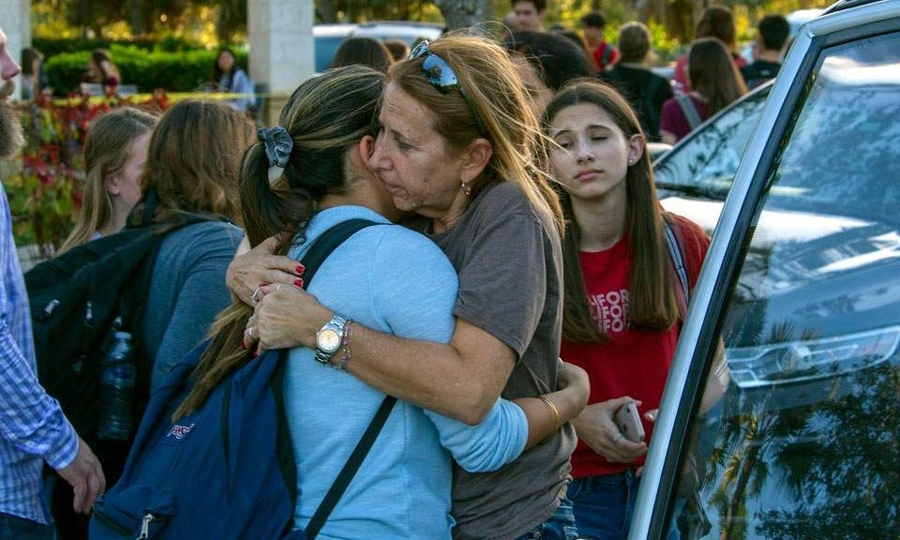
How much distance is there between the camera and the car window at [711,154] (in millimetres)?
6062

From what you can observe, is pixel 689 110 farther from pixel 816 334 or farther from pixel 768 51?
pixel 816 334

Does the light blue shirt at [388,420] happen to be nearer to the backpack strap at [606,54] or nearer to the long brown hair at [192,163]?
the long brown hair at [192,163]

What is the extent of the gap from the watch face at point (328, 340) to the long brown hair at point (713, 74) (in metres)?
5.90

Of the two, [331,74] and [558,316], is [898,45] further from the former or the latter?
[331,74]

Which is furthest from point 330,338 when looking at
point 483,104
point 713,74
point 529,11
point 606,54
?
point 606,54

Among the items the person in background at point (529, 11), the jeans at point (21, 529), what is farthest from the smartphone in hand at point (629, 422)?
the person in background at point (529, 11)

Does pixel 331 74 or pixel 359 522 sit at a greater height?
pixel 331 74

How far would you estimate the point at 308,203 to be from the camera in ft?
7.61

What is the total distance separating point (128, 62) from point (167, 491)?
25.0 metres

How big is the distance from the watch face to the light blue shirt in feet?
0.21

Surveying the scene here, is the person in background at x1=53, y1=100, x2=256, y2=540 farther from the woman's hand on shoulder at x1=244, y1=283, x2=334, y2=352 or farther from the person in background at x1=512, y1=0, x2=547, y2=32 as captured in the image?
the person in background at x1=512, y1=0, x2=547, y2=32

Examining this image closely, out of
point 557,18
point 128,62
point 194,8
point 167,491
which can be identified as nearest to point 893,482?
point 167,491

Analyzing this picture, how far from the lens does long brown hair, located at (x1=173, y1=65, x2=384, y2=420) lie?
7.57 ft

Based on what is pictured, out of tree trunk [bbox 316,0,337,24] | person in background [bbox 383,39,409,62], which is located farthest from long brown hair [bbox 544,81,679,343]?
tree trunk [bbox 316,0,337,24]
